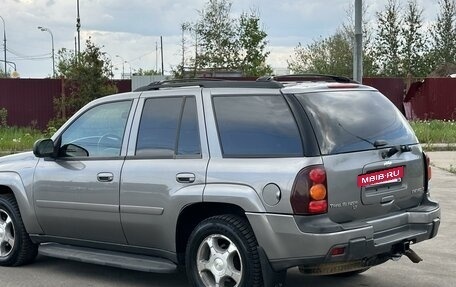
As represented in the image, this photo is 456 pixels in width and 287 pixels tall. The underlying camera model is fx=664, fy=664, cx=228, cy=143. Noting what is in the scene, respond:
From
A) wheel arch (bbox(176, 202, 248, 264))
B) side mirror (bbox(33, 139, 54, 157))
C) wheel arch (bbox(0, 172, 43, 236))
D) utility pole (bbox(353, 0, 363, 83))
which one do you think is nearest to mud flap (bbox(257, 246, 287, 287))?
wheel arch (bbox(176, 202, 248, 264))

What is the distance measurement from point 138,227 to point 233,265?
985mm

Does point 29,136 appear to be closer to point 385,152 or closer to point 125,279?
point 125,279

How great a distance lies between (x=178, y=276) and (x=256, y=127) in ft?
6.78

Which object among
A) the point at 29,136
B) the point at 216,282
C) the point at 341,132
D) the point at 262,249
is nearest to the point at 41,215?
the point at 216,282

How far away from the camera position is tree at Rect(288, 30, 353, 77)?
36375 mm

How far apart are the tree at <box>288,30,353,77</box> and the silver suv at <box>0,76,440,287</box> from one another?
30.0 m

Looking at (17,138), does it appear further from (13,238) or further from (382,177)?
(382,177)

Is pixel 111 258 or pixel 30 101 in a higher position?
pixel 30 101

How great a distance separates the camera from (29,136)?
69.3 ft

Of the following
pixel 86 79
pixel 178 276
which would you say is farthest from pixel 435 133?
pixel 178 276

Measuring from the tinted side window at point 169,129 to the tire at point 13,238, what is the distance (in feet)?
5.95

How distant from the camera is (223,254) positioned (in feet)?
17.4

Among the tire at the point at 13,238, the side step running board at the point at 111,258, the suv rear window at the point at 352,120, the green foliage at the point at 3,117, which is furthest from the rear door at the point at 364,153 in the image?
the green foliage at the point at 3,117

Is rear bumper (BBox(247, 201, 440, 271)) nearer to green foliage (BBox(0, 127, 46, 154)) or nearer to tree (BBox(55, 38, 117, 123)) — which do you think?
green foliage (BBox(0, 127, 46, 154))
